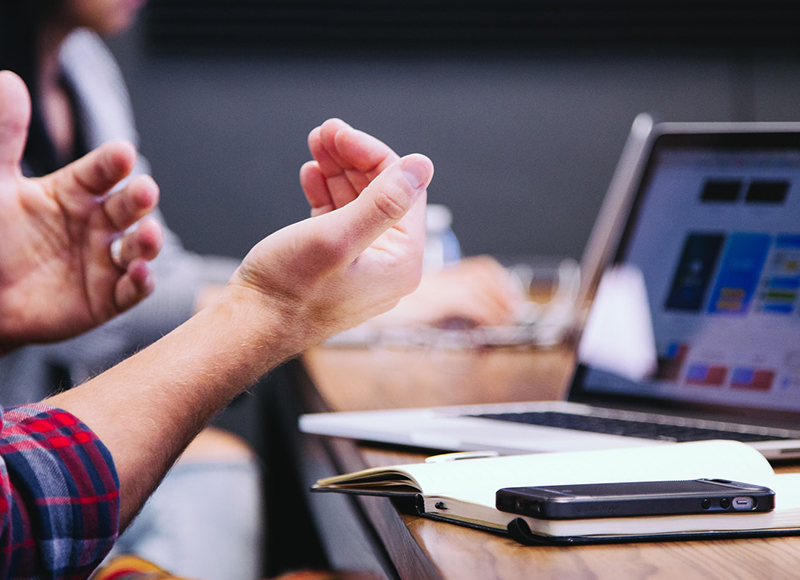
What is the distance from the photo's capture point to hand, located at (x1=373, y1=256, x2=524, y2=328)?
1.53 m

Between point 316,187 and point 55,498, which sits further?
point 316,187

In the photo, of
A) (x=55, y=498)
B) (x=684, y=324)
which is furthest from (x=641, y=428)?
(x=55, y=498)

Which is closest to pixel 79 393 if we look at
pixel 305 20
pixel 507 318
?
pixel 507 318

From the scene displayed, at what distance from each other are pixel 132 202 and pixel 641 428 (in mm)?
578

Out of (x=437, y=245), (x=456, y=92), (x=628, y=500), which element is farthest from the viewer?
(x=456, y=92)

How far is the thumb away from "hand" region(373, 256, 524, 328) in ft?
3.06

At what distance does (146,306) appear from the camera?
1846mm

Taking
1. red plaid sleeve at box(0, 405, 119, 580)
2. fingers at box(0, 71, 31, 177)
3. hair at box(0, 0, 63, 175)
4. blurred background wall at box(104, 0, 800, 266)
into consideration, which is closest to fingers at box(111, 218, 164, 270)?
fingers at box(0, 71, 31, 177)

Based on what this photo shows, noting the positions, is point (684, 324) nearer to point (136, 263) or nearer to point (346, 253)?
point (346, 253)

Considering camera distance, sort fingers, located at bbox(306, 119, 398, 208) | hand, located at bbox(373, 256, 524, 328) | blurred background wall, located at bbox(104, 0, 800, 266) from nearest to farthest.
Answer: fingers, located at bbox(306, 119, 398, 208)
hand, located at bbox(373, 256, 524, 328)
blurred background wall, located at bbox(104, 0, 800, 266)

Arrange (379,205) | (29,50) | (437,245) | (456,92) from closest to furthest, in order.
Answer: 1. (379,205)
2. (29,50)
3. (437,245)
4. (456,92)

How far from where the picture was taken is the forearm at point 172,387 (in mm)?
561

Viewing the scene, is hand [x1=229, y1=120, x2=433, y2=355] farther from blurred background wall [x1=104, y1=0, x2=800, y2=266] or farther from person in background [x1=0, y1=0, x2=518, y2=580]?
blurred background wall [x1=104, y1=0, x2=800, y2=266]

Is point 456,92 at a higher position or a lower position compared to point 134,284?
higher
